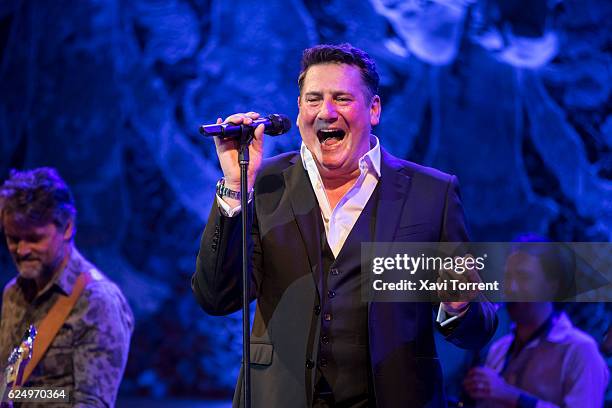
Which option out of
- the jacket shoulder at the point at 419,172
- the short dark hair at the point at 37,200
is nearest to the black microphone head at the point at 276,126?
the jacket shoulder at the point at 419,172

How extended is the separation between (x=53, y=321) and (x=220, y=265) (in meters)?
1.29

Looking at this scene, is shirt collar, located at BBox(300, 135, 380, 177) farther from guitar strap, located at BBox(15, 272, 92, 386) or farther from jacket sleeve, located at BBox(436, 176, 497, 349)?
guitar strap, located at BBox(15, 272, 92, 386)

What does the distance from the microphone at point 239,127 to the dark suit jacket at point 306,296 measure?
21cm

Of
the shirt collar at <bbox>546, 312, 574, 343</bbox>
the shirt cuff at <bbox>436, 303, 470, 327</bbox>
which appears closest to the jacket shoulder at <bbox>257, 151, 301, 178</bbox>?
the shirt cuff at <bbox>436, 303, 470, 327</bbox>

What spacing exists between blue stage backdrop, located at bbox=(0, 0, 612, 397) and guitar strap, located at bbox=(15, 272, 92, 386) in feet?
5.59

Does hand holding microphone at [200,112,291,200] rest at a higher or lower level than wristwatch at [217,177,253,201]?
higher

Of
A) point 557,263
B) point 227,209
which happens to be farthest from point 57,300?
point 557,263

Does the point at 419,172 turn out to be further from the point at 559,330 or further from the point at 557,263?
the point at 559,330

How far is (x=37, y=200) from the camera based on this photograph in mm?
3074

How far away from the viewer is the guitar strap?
2875 mm

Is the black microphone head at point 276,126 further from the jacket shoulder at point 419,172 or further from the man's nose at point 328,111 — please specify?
the jacket shoulder at point 419,172

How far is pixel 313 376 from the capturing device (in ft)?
6.20

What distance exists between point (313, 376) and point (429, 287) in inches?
15.1

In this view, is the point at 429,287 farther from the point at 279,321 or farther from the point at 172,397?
the point at 172,397
